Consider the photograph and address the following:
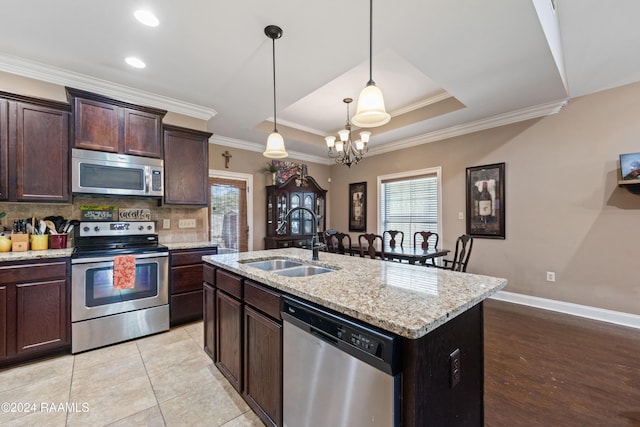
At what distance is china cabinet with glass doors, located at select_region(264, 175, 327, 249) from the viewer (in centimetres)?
526

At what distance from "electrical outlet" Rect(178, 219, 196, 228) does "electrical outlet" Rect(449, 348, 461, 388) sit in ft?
11.9

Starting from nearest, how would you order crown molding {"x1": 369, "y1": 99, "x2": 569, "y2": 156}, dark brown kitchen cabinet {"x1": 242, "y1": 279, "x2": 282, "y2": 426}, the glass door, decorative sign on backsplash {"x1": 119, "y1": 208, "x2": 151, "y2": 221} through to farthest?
dark brown kitchen cabinet {"x1": 242, "y1": 279, "x2": 282, "y2": 426}, decorative sign on backsplash {"x1": 119, "y1": 208, "x2": 151, "y2": 221}, crown molding {"x1": 369, "y1": 99, "x2": 569, "y2": 156}, the glass door

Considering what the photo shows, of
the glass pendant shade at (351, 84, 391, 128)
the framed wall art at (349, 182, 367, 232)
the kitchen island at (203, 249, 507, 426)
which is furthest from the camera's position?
the framed wall art at (349, 182, 367, 232)

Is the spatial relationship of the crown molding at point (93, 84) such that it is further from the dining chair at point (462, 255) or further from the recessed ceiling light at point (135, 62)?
the dining chair at point (462, 255)

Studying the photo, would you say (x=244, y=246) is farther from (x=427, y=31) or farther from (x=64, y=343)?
(x=427, y=31)

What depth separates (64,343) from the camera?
2.45 metres

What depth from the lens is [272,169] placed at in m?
5.27

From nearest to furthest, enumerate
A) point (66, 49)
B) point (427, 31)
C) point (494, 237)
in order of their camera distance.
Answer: point (427, 31) < point (66, 49) < point (494, 237)

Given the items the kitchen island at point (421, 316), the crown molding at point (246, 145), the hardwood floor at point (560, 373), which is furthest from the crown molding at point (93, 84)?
the hardwood floor at point (560, 373)

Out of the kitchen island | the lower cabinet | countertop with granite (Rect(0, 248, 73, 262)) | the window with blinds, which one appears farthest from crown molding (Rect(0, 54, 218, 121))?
the window with blinds

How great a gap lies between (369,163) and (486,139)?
2211 millimetres

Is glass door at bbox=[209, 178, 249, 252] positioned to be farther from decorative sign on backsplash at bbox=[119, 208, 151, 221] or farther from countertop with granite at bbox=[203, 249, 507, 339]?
countertop with granite at bbox=[203, 249, 507, 339]

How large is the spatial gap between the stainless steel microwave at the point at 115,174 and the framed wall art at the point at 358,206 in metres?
3.84

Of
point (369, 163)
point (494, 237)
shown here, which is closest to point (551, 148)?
point (494, 237)
